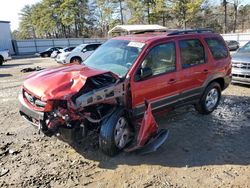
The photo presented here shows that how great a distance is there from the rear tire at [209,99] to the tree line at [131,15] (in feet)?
129

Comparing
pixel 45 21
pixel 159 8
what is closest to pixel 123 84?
pixel 159 8

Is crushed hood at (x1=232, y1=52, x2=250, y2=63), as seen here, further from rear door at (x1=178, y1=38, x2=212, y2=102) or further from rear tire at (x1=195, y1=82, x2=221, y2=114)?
rear door at (x1=178, y1=38, x2=212, y2=102)

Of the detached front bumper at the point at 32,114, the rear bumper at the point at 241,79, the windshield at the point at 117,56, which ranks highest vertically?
the windshield at the point at 117,56

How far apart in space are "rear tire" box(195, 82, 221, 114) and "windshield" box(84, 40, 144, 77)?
2.20 metres

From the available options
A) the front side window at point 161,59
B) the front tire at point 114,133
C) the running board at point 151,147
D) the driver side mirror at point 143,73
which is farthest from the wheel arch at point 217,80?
the front tire at point 114,133

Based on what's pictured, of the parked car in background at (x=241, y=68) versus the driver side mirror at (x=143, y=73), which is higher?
the driver side mirror at (x=143, y=73)

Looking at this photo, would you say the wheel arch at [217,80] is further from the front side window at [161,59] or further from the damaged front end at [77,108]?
the damaged front end at [77,108]

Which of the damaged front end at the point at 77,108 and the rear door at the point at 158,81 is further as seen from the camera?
the rear door at the point at 158,81

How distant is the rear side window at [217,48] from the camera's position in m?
6.27

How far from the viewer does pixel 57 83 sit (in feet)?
13.6

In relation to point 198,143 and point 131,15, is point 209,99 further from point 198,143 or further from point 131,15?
point 131,15

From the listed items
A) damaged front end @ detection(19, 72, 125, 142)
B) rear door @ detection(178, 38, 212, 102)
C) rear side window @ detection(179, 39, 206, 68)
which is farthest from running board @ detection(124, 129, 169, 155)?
rear side window @ detection(179, 39, 206, 68)

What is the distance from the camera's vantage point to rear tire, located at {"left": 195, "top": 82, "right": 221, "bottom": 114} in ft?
20.6

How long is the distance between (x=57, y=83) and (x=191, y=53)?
2.93m
